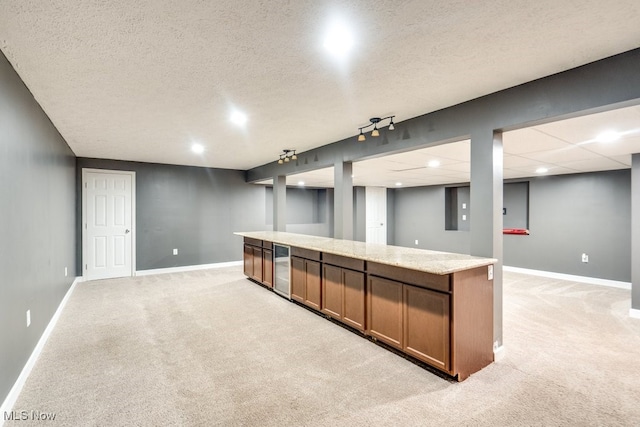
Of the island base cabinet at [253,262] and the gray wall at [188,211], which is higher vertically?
the gray wall at [188,211]

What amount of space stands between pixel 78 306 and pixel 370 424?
14.0ft

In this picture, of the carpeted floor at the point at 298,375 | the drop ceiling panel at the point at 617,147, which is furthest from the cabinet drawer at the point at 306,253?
the drop ceiling panel at the point at 617,147

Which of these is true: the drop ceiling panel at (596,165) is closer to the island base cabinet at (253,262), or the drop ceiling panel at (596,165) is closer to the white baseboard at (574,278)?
the white baseboard at (574,278)

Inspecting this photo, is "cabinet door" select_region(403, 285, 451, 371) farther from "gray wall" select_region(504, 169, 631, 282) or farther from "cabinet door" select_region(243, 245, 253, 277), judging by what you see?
"gray wall" select_region(504, 169, 631, 282)

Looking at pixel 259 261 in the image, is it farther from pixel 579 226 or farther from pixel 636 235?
pixel 579 226

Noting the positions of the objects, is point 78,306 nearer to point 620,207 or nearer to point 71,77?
point 71,77

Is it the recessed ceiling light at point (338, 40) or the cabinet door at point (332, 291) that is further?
the cabinet door at point (332, 291)

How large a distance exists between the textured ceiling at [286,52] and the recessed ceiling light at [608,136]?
1.59 metres

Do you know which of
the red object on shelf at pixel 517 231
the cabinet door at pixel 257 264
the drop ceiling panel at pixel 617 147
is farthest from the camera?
the red object on shelf at pixel 517 231

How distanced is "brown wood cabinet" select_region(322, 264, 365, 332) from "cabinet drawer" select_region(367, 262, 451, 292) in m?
0.23

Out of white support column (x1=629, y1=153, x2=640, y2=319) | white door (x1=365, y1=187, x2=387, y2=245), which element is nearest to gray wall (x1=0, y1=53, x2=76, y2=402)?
white support column (x1=629, y1=153, x2=640, y2=319)

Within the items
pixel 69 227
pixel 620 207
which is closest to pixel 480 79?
pixel 620 207

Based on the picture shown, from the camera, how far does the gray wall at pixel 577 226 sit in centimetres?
537

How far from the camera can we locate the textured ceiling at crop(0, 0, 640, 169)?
5.13 feet
